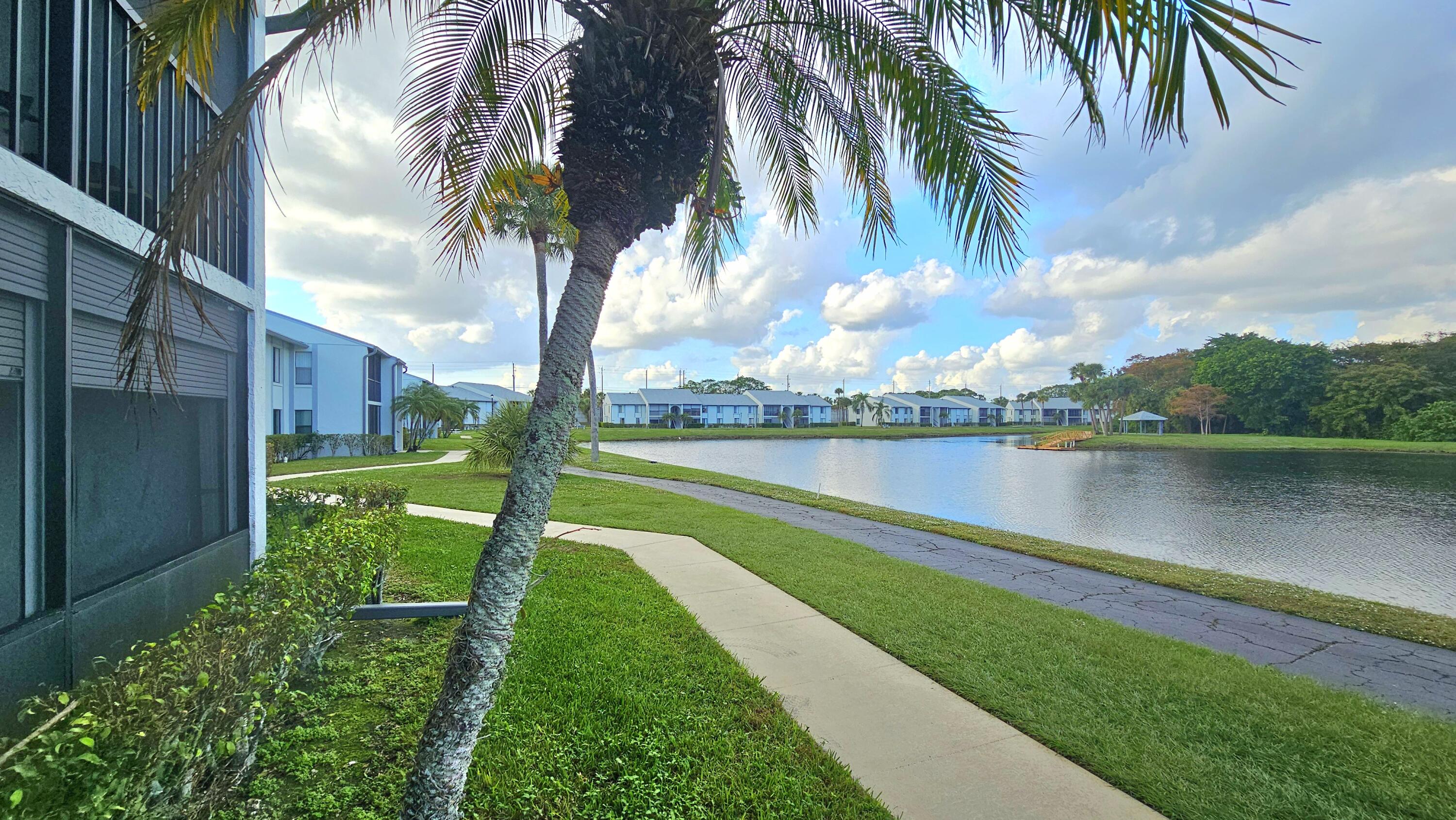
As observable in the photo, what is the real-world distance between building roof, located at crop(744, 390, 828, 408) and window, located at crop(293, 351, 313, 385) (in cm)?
6857

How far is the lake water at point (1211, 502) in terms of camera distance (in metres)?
9.46

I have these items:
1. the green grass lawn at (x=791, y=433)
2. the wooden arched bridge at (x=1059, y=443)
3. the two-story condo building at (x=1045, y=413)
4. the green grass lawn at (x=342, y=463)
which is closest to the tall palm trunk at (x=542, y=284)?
the green grass lawn at (x=342, y=463)

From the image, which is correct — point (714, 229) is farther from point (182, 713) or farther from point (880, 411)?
point (880, 411)

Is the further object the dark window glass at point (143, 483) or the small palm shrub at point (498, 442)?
the small palm shrub at point (498, 442)

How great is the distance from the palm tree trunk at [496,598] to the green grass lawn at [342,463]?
19.2 metres

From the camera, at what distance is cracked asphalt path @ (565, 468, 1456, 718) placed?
171 inches

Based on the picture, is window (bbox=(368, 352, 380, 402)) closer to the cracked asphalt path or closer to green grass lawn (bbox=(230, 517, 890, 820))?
the cracked asphalt path

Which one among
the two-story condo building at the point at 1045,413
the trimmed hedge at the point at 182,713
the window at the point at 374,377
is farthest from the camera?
the two-story condo building at the point at 1045,413

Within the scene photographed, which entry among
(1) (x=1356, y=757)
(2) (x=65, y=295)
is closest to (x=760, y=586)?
(1) (x=1356, y=757)

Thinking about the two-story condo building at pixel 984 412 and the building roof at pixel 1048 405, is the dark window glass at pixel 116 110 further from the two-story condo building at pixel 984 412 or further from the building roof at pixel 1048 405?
the building roof at pixel 1048 405

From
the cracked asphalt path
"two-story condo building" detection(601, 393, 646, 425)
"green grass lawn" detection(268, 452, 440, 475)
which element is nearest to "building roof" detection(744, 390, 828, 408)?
"two-story condo building" detection(601, 393, 646, 425)

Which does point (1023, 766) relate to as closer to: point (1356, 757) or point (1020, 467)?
point (1356, 757)

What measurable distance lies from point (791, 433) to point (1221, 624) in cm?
6521

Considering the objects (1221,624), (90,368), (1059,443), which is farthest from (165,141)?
(1059,443)
